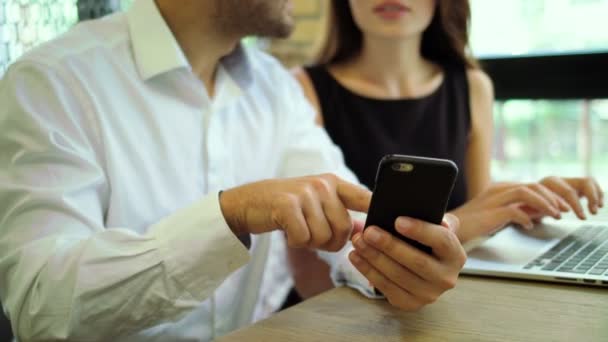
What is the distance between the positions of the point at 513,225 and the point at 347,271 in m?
0.33

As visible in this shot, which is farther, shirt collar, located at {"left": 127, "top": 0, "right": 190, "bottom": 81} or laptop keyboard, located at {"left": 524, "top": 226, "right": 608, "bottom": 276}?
shirt collar, located at {"left": 127, "top": 0, "right": 190, "bottom": 81}

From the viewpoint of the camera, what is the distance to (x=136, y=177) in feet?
2.93

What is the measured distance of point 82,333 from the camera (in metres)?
0.71

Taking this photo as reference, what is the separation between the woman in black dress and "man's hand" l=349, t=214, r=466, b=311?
24.2 inches

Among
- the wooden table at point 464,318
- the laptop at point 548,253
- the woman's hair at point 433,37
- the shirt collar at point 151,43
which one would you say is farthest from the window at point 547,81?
the wooden table at point 464,318

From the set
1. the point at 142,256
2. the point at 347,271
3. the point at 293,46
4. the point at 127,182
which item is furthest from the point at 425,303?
the point at 293,46

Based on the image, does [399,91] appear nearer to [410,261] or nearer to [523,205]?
[523,205]

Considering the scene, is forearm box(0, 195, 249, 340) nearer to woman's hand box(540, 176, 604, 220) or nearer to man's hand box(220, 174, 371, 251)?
man's hand box(220, 174, 371, 251)

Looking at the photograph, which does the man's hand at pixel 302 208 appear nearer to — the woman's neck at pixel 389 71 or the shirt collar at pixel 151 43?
the shirt collar at pixel 151 43

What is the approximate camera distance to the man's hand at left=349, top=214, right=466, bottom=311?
61 cm

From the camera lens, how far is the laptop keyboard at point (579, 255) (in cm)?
75

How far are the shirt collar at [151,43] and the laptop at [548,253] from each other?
517 millimetres

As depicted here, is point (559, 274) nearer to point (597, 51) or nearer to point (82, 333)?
point (82, 333)

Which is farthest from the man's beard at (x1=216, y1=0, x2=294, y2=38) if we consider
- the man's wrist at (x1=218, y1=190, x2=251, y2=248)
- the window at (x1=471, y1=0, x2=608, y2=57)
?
the window at (x1=471, y1=0, x2=608, y2=57)
